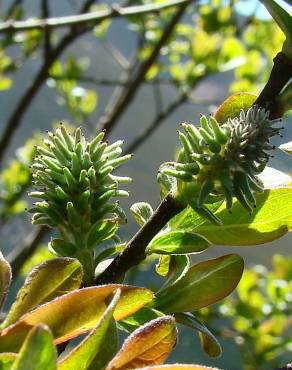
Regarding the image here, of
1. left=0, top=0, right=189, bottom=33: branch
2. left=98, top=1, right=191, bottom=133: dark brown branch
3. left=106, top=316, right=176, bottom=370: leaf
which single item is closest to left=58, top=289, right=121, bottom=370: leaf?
left=106, top=316, right=176, bottom=370: leaf

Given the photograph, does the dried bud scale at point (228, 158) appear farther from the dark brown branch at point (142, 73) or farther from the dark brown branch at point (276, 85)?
the dark brown branch at point (142, 73)

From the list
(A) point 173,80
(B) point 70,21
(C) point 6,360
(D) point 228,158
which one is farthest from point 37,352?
(A) point 173,80

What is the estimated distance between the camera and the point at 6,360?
0.34 metres

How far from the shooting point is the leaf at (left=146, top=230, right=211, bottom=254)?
462 mm

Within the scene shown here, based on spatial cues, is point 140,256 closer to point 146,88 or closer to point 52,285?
point 52,285

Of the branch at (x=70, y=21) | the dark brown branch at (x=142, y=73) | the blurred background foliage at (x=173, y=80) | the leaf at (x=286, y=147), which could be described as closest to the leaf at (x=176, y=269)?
the leaf at (x=286, y=147)

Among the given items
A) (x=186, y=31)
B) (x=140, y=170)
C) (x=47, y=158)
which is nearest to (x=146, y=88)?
(x=140, y=170)

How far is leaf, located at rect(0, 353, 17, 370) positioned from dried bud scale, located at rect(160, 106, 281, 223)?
142 mm

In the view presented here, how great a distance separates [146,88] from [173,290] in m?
5.34

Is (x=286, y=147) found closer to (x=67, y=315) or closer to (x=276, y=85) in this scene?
(x=276, y=85)

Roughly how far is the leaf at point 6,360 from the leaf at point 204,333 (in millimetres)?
141

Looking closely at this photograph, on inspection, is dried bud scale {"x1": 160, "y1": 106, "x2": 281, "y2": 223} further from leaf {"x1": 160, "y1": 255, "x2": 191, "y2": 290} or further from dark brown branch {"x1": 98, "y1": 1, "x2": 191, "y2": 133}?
dark brown branch {"x1": 98, "y1": 1, "x2": 191, "y2": 133}

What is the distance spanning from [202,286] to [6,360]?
174 millimetres

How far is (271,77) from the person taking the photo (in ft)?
1.44
